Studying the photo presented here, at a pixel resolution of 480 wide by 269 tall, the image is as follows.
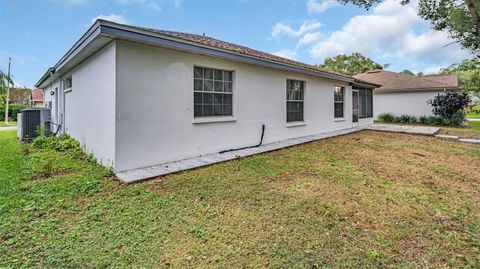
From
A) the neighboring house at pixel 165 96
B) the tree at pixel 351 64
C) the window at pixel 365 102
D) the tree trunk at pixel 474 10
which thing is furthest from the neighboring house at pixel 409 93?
the tree at pixel 351 64

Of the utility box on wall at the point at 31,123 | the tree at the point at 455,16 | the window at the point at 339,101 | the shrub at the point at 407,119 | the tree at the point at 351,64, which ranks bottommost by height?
the utility box on wall at the point at 31,123

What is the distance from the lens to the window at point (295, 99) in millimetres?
9766

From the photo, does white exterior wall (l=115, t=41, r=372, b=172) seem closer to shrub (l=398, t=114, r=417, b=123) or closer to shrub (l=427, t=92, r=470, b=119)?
shrub (l=398, t=114, r=417, b=123)

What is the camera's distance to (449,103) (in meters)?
18.4

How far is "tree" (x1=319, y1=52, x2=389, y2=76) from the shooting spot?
40656 mm

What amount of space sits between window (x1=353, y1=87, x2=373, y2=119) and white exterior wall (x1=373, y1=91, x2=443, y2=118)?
7247 millimetres

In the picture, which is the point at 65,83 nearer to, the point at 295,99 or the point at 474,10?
the point at 295,99

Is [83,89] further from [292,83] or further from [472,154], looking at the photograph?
[472,154]

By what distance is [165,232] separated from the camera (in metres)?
3.10

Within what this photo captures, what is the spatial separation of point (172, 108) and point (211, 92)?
1.36 meters

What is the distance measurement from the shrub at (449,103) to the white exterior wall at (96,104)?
22242 millimetres

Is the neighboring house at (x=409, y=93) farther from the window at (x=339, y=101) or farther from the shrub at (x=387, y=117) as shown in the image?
the window at (x=339, y=101)

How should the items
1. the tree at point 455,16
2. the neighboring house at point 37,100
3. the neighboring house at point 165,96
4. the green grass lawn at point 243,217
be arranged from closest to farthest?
the green grass lawn at point 243,217 → the neighboring house at point 165,96 → the tree at point 455,16 → the neighboring house at point 37,100

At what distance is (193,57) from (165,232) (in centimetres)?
464
